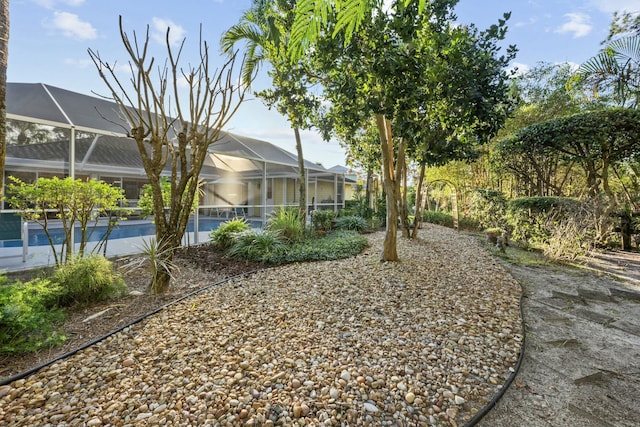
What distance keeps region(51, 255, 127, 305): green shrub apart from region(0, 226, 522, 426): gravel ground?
87 cm

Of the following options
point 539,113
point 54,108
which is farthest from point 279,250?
point 539,113

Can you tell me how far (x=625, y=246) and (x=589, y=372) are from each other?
6.82 meters

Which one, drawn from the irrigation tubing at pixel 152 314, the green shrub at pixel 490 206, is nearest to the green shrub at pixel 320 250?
the irrigation tubing at pixel 152 314

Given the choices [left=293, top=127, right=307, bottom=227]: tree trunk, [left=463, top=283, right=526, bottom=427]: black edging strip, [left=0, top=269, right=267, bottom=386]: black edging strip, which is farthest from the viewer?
[left=293, top=127, right=307, bottom=227]: tree trunk

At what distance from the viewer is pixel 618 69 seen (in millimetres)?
5426

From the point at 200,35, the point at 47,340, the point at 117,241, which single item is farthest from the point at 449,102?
the point at 117,241

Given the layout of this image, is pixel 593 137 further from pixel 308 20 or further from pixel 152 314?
pixel 152 314

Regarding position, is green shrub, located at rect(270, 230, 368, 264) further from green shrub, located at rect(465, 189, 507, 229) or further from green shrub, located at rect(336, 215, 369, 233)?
green shrub, located at rect(465, 189, 507, 229)

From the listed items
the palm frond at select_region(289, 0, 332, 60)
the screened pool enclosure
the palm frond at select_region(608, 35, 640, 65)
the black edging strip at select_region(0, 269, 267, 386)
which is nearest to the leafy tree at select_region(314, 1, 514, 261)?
the screened pool enclosure

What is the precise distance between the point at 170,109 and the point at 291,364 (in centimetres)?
366

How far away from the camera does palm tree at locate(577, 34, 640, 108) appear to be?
527cm

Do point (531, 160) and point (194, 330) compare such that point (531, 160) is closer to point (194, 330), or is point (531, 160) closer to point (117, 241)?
point (194, 330)

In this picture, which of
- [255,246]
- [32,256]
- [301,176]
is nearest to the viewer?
[32,256]

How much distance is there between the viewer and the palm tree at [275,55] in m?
4.50
